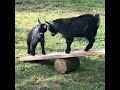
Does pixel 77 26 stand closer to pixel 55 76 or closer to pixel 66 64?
pixel 66 64

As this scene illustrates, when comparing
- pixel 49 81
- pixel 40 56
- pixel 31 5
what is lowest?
pixel 49 81

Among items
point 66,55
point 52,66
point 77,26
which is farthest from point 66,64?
point 77,26

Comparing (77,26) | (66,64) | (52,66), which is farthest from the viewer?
(52,66)

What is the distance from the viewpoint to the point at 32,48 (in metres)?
4.27

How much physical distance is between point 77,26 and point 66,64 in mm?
466

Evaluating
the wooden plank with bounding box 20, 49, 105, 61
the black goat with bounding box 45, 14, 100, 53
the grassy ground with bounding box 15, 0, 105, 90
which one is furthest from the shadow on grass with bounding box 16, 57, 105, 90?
the black goat with bounding box 45, 14, 100, 53

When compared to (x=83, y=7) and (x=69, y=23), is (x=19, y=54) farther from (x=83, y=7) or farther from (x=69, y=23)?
(x=83, y=7)

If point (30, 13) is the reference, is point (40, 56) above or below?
below

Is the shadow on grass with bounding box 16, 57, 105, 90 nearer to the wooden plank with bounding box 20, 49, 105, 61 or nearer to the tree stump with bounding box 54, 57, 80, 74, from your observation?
the tree stump with bounding box 54, 57, 80, 74

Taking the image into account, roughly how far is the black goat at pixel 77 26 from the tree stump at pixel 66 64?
0.44 ft

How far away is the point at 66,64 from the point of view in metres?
4.29

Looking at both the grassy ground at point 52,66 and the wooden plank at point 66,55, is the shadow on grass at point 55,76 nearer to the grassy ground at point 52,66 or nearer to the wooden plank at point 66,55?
the grassy ground at point 52,66
